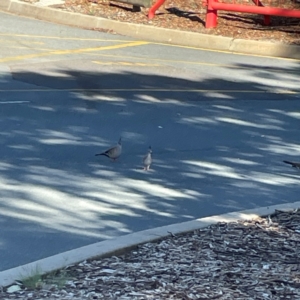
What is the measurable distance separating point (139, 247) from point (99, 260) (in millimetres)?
379

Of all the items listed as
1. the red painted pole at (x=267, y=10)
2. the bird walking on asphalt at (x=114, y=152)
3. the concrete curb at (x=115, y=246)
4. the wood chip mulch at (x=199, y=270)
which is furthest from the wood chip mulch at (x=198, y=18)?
the wood chip mulch at (x=199, y=270)

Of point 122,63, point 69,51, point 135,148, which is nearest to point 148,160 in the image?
point 135,148

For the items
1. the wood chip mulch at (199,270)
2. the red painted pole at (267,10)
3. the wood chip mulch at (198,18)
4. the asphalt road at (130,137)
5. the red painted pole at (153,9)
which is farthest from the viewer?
the red painted pole at (153,9)

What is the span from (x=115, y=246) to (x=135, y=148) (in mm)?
3822

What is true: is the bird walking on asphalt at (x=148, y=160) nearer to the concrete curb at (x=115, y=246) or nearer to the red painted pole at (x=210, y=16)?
the concrete curb at (x=115, y=246)

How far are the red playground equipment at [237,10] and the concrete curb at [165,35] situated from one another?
85 centimetres

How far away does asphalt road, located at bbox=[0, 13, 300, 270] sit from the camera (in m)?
6.85

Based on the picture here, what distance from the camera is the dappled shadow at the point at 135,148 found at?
6.90 meters

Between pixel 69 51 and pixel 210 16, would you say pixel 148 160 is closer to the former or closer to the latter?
pixel 69 51

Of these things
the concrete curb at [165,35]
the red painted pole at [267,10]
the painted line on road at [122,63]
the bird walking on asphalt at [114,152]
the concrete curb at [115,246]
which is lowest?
the concrete curb at [115,246]

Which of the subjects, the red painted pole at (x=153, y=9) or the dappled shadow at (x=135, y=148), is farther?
the red painted pole at (x=153, y=9)

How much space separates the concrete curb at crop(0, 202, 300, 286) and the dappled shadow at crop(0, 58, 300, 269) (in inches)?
16.6

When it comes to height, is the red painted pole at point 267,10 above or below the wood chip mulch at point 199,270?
above

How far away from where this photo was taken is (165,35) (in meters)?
18.2
